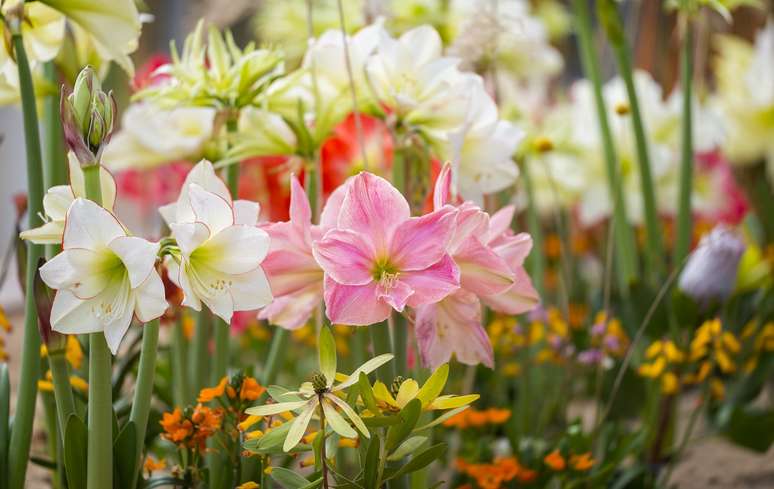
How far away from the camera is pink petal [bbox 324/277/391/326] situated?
1.82 ft

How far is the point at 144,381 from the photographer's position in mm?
Answer: 617

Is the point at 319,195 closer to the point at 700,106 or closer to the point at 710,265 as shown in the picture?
the point at 710,265

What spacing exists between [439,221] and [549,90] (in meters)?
2.42

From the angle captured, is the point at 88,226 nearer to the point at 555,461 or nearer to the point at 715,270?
the point at 555,461

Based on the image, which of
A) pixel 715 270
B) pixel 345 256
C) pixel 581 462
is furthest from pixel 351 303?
pixel 715 270

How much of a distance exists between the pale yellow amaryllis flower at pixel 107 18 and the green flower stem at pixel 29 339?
0.05 metres

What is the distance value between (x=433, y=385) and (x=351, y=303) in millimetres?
67

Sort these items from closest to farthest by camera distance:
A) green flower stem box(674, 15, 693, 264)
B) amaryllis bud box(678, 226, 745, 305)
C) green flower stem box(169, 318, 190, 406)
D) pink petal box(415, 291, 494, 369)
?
pink petal box(415, 291, 494, 369)
green flower stem box(169, 318, 190, 406)
amaryllis bud box(678, 226, 745, 305)
green flower stem box(674, 15, 693, 264)

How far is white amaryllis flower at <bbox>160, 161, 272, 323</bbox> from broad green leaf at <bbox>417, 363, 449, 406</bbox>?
10cm

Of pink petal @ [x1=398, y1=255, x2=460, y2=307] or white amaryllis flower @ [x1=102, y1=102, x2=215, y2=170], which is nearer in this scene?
pink petal @ [x1=398, y1=255, x2=460, y2=307]

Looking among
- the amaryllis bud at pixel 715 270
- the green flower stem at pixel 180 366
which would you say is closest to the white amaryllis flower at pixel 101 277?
the green flower stem at pixel 180 366

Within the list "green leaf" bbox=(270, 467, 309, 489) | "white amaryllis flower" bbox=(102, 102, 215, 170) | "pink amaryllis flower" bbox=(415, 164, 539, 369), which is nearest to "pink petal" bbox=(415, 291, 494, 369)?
"pink amaryllis flower" bbox=(415, 164, 539, 369)

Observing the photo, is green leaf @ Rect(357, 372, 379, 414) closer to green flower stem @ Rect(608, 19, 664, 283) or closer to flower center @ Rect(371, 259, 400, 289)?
flower center @ Rect(371, 259, 400, 289)

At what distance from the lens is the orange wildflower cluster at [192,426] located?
65 centimetres
